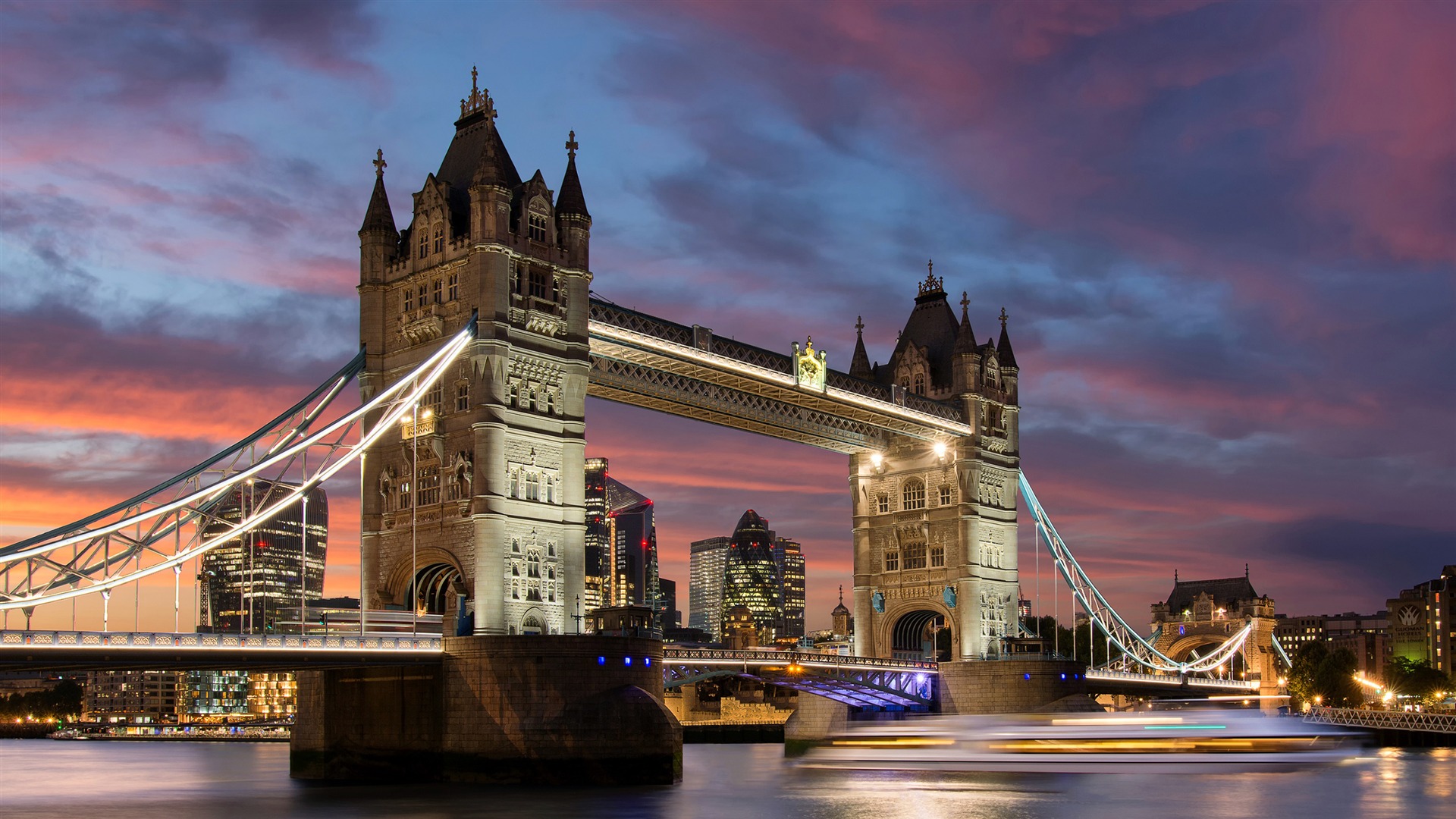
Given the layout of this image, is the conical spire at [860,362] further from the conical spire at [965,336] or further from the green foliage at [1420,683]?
the green foliage at [1420,683]

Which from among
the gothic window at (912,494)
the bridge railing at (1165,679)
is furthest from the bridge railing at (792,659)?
the bridge railing at (1165,679)

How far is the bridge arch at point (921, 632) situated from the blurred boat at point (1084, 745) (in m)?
22.6

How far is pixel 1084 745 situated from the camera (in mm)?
63094

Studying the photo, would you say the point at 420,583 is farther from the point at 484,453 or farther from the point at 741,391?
the point at 741,391

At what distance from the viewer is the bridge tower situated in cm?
8975

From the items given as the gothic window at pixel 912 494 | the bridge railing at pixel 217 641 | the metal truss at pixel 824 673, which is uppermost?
the gothic window at pixel 912 494

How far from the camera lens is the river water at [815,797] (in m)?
50.9

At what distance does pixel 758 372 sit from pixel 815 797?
2305 cm

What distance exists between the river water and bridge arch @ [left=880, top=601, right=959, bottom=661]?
16.0 meters

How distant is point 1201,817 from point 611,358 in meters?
32.4

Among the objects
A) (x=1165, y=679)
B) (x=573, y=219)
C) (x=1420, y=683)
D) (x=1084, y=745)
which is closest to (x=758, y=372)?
(x=573, y=219)

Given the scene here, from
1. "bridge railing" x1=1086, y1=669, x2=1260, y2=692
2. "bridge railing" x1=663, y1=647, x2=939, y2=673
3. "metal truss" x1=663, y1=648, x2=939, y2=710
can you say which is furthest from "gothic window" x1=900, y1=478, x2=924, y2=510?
"bridge railing" x1=1086, y1=669, x2=1260, y2=692

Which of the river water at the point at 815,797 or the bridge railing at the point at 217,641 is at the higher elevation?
the bridge railing at the point at 217,641

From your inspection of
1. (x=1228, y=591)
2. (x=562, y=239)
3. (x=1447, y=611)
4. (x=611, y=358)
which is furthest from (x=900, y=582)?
(x=1447, y=611)
